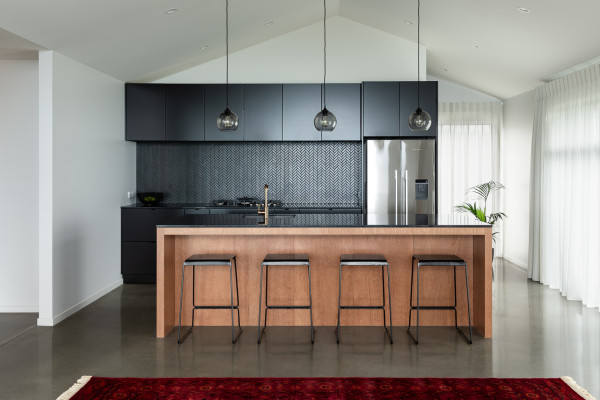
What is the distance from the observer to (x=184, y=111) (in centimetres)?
701

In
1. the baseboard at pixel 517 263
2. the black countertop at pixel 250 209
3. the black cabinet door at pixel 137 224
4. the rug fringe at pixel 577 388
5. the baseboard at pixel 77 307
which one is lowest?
the rug fringe at pixel 577 388

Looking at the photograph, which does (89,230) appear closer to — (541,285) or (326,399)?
(326,399)

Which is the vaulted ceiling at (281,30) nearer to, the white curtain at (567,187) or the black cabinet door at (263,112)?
the white curtain at (567,187)

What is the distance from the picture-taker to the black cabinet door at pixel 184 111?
6988mm

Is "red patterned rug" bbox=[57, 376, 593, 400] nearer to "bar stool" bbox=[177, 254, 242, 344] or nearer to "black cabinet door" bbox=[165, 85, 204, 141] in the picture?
"bar stool" bbox=[177, 254, 242, 344]

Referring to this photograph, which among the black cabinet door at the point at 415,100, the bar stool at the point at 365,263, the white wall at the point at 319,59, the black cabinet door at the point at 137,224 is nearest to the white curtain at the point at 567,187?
the black cabinet door at the point at 415,100

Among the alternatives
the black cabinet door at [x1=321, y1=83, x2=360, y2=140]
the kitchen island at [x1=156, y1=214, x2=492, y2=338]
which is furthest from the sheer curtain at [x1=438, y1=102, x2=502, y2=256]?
the kitchen island at [x1=156, y1=214, x2=492, y2=338]

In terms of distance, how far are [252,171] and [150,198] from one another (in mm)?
1471

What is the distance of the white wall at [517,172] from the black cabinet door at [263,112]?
12.2ft

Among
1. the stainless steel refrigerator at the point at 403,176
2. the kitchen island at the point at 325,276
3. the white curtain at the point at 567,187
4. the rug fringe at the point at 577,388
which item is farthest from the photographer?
the stainless steel refrigerator at the point at 403,176

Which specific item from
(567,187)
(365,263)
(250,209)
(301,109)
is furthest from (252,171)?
(567,187)

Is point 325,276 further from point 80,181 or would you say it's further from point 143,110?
point 143,110

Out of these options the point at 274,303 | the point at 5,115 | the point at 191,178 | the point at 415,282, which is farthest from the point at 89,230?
the point at 415,282

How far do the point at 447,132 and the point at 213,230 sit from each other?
5727 millimetres
